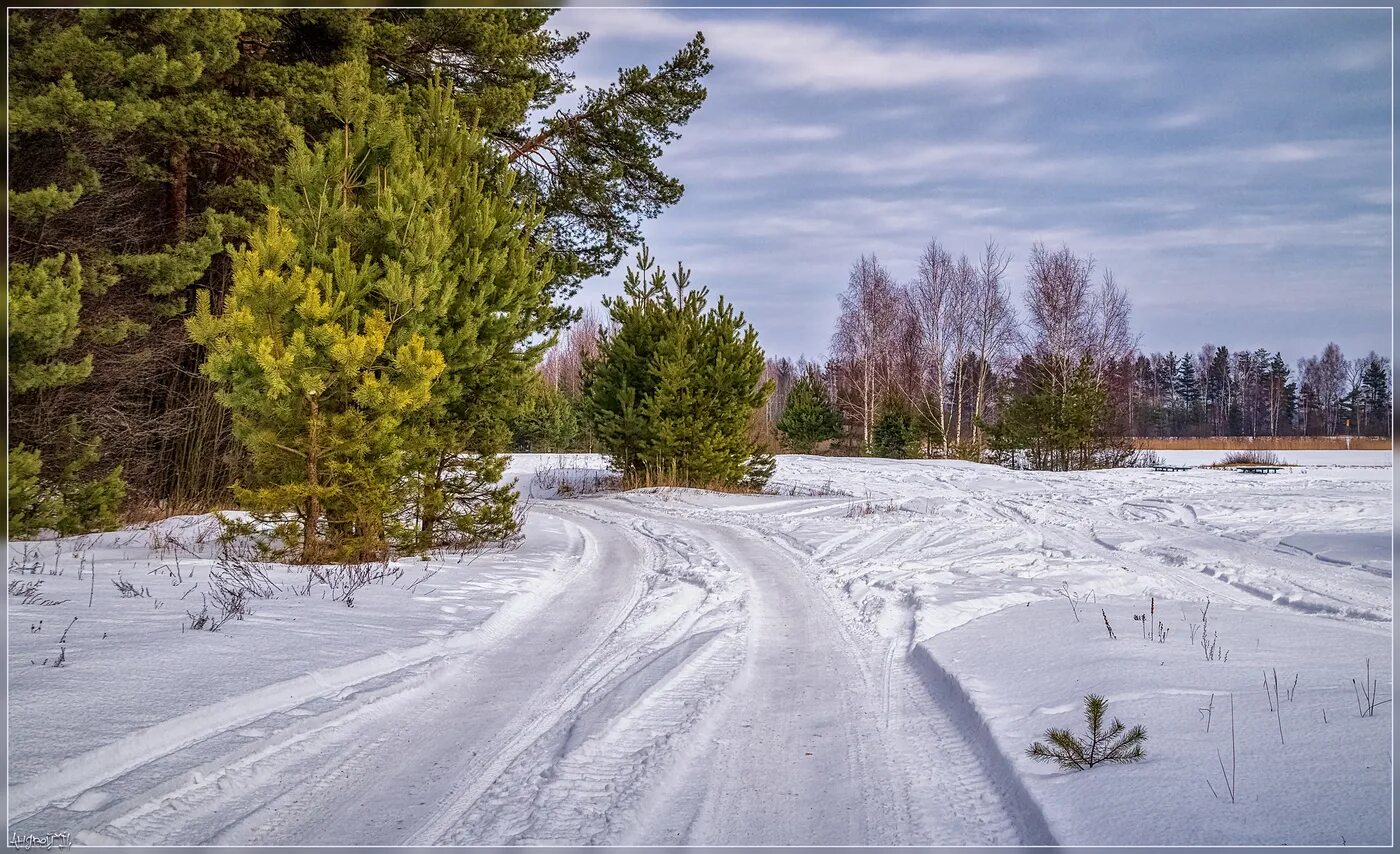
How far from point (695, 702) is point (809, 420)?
31557mm

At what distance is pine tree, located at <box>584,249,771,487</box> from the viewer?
59.2 ft

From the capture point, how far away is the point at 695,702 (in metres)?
4.13

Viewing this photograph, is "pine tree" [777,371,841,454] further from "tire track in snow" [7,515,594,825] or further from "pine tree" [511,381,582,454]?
"tire track in snow" [7,515,594,825]

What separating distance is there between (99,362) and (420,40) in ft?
24.6

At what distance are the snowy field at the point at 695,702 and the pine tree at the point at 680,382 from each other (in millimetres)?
9693

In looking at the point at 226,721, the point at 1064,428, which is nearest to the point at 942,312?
the point at 1064,428

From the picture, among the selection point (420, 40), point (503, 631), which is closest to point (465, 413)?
point (503, 631)

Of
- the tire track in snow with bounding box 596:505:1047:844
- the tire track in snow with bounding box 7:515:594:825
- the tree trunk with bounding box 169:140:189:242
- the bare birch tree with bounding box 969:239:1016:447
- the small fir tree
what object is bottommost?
the tire track in snow with bounding box 596:505:1047:844

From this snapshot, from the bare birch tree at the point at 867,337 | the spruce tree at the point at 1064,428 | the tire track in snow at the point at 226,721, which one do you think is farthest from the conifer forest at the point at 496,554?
the bare birch tree at the point at 867,337

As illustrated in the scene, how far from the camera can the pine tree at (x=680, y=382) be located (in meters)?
18.0

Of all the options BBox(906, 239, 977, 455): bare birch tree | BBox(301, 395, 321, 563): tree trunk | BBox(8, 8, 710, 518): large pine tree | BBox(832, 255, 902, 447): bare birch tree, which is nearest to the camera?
BBox(301, 395, 321, 563): tree trunk

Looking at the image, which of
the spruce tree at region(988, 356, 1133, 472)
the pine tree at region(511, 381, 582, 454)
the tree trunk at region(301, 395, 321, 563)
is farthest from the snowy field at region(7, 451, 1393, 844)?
the pine tree at region(511, 381, 582, 454)

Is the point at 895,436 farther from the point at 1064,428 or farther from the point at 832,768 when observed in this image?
the point at 832,768

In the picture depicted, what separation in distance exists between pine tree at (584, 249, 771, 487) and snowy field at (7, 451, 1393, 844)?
31.8 ft
